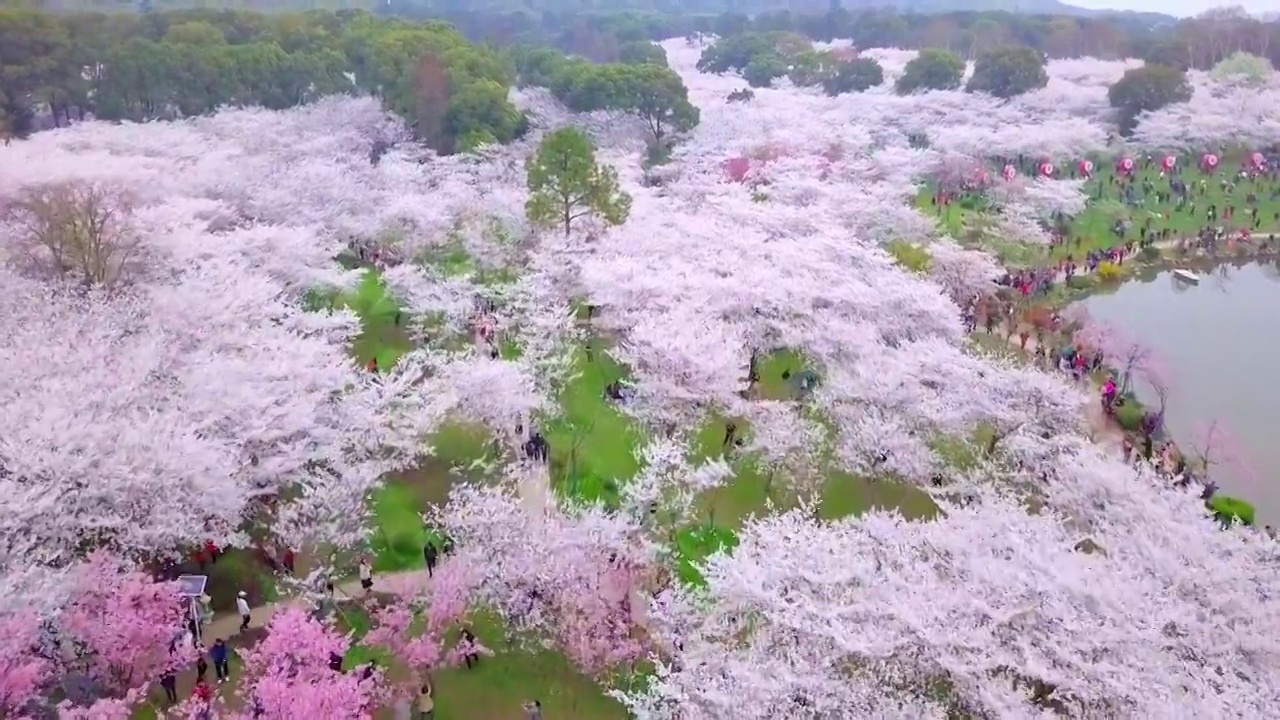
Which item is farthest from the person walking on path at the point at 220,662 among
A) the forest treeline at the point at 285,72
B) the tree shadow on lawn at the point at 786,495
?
the forest treeline at the point at 285,72

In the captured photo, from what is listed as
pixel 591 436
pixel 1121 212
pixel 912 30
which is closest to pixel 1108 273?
pixel 1121 212

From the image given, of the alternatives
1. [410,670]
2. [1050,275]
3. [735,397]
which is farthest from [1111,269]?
[410,670]

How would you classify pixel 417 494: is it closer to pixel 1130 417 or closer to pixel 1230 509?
pixel 1230 509

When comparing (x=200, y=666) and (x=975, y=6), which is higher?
(x=975, y=6)

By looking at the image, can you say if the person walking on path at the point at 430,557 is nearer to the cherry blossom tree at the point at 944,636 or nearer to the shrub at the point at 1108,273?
the cherry blossom tree at the point at 944,636

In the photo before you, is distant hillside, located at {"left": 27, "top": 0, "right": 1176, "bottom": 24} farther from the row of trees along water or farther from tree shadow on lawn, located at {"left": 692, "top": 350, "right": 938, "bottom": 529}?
tree shadow on lawn, located at {"left": 692, "top": 350, "right": 938, "bottom": 529}
